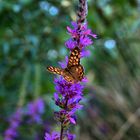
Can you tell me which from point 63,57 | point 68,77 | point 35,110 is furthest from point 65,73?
point 63,57

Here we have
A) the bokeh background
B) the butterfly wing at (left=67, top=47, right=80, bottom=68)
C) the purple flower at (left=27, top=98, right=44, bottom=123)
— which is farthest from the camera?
the bokeh background

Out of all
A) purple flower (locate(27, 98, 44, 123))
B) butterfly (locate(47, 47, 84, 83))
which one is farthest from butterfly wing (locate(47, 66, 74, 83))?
purple flower (locate(27, 98, 44, 123))

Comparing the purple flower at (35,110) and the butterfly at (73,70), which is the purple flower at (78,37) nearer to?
the butterfly at (73,70)

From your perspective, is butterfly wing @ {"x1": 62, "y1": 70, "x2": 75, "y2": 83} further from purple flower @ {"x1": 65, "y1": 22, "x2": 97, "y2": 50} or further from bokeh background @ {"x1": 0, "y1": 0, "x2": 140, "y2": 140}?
bokeh background @ {"x1": 0, "y1": 0, "x2": 140, "y2": 140}

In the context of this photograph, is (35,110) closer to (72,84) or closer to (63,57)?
(63,57)

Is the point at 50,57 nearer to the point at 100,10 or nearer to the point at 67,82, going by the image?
the point at 100,10

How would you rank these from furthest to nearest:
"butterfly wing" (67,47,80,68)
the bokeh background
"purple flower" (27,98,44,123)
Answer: the bokeh background < "purple flower" (27,98,44,123) < "butterfly wing" (67,47,80,68)
